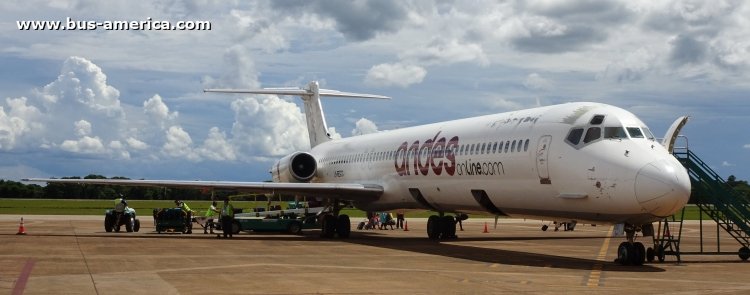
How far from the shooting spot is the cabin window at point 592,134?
19.2 m

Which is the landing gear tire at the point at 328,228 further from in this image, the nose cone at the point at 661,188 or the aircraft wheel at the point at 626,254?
the nose cone at the point at 661,188

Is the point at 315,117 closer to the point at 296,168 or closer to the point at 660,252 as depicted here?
the point at 296,168

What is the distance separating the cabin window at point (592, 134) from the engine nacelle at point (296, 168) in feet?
63.9

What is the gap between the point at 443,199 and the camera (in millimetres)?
25906

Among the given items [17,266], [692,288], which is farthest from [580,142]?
[17,266]

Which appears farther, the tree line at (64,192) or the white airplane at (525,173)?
the tree line at (64,192)

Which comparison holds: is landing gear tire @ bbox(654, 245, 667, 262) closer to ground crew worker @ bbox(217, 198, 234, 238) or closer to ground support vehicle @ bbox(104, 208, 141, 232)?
ground crew worker @ bbox(217, 198, 234, 238)

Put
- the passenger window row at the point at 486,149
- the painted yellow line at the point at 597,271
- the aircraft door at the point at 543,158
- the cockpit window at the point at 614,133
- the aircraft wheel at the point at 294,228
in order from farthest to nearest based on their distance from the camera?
1. the aircraft wheel at the point at 294,228
2. the passenger window row at the point at 486,149
3. the aircraft door at the point at 543,158
4. the cockpit window at the point at 614,133
5. the painted yellow line at the point at 597,271

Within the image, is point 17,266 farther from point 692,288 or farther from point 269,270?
point 692,288

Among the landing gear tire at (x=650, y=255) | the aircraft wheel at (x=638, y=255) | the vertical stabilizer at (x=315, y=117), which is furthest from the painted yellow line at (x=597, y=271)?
the vertical stabilizer at (x=315, y=117)

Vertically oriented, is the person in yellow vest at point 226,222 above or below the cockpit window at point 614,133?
below

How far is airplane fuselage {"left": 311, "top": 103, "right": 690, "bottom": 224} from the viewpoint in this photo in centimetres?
1770

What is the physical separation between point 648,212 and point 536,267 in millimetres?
2373

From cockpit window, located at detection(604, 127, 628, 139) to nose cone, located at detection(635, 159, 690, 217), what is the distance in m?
1.44
